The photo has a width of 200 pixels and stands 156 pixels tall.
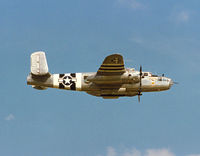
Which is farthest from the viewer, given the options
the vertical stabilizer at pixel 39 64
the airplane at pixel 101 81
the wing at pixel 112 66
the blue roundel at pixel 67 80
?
the blue roundel at pixel 67 80

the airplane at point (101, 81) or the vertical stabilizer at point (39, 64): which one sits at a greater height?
the vertical stabilizer at point (39, 64)

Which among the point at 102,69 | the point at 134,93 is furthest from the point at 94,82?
the point at 134,93

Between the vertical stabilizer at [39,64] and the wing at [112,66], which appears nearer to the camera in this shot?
the wing at [112,66]

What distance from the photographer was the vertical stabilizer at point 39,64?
39438 mm

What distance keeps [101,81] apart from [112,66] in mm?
2099

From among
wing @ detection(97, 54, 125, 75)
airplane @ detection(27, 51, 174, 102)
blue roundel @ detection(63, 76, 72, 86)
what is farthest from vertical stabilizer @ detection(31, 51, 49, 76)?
wing @ detection(97, 54, 125, 75)

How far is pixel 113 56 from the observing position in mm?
36656

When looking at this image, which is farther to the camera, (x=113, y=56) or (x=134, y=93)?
(x=134, y=93)

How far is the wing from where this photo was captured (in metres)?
36.9

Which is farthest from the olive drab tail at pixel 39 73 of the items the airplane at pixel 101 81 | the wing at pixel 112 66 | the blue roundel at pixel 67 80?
the wing at pixel 112 66

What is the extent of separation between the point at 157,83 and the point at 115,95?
4194 mm

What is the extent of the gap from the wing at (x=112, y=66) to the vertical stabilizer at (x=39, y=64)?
17.1 ft

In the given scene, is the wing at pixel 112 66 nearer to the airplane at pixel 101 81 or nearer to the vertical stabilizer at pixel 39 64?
the airplane at pixel 101 81

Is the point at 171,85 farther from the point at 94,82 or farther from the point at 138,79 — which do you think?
the point at 94,82
